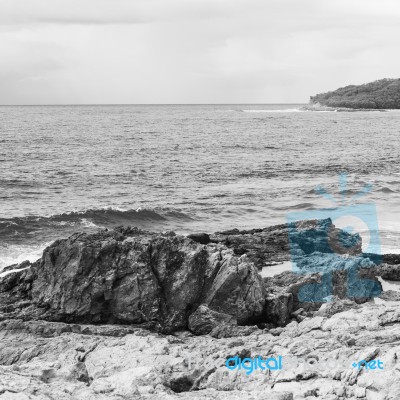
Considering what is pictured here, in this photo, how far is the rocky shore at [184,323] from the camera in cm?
945

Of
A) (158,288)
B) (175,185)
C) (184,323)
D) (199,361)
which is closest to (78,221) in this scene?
(175,185)

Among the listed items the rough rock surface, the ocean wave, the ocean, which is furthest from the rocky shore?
the ocean wave

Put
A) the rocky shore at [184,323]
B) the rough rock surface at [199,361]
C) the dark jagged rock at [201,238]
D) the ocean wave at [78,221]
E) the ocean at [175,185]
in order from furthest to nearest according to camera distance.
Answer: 1. the ocean at [175,185]
2. the ocean wave at [78,221]
3. the dark jagged rock at [201,238]
4. the rocky shore at [184,323]
5. the rough rock surface at [199,361]

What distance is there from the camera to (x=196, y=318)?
1394cm

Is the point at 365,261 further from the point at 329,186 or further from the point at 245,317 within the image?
the point at 329,186

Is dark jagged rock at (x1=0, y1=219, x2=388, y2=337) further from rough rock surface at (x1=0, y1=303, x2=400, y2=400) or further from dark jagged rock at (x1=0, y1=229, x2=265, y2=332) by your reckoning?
rough rock surface at (x1=0, y1=303, x2=400, y2=400)

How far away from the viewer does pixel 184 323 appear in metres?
14.1

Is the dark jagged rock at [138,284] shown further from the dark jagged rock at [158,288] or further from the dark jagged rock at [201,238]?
the dark jagged rock at [201,238]

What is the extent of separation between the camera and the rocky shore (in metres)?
9.45

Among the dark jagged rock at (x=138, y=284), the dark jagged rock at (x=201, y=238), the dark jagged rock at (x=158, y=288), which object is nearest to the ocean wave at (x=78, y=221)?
the dark jagged rock at (x=201, y=238)

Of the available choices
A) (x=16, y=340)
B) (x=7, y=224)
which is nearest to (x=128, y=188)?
(x=7, y=224)

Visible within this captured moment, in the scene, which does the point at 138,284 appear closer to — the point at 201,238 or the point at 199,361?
the point at 199,361

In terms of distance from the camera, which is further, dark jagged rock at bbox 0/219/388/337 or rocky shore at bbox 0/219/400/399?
dark jagged rock at bbox 0/219/388/337

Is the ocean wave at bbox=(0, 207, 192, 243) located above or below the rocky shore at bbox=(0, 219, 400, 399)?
below
